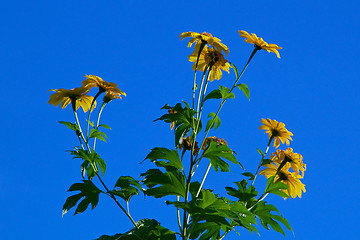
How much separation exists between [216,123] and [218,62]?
1.75ft

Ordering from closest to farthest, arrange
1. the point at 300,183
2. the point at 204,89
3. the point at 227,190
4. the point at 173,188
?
the point at 173,188 < the point at 204,89 < the point at 227,190 < the point at 300,183

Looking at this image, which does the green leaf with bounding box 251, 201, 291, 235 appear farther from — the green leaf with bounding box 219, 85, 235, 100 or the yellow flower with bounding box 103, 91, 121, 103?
the yellow flower with bounding box 103, 91, 121, 103

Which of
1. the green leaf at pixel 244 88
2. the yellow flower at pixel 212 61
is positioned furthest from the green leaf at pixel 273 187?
the yellow flower at pixel 212 61

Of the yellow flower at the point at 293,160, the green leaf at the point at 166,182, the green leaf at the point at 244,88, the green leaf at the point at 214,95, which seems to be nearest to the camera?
the green leaf at the point at 166,182

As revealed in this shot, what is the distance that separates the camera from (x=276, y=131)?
167 inches

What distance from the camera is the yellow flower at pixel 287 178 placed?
4.13m

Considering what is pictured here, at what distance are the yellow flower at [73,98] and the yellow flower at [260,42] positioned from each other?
1468mm

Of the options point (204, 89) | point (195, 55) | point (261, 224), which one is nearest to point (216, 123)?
point (204, 89)

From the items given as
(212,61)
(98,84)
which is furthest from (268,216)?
(98,84)

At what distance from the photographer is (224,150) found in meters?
3.47

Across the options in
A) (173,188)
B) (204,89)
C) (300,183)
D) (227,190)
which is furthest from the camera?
(300,183)

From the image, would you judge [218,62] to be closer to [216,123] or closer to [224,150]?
[216,123]

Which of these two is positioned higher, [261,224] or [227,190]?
A: [227,190]

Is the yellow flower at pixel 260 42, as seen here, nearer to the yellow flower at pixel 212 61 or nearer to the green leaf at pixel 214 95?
the yellow flower at pixel 212 61
